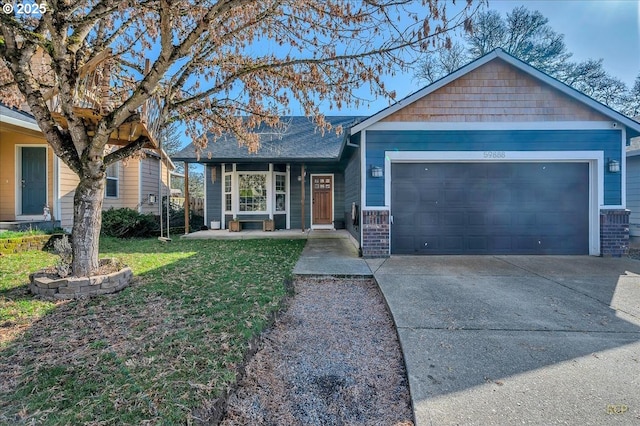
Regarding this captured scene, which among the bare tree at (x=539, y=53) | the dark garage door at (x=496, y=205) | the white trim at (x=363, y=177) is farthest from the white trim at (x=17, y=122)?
the bare tree at (x=539, y=53)

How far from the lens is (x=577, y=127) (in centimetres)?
681

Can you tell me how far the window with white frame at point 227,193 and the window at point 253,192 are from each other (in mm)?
425

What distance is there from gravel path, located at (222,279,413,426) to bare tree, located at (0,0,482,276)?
9.88 ft

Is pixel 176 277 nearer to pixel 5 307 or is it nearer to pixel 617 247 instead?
pixel 5 307

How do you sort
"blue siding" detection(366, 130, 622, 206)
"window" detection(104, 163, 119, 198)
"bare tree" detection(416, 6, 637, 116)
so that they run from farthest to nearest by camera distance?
"bare tree" detection(416, 6, 637, 116), "window" detection(104, 163, 119, 198), "blue siding" detection(366, 130, 622, 206)

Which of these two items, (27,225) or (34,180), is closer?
(27,225)

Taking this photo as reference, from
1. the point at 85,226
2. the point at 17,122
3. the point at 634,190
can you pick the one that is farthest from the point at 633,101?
the point at 17,122

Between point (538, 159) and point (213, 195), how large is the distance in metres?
10.3

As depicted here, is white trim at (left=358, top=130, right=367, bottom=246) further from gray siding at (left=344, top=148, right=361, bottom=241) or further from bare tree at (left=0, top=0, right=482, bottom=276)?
bare tree at (left=0, top=0, right=482, bottom=276)

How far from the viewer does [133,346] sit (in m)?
2.68

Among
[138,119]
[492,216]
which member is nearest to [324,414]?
[138,119]

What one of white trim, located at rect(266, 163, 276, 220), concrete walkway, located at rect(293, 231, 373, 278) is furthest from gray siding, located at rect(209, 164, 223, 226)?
concrete walkway, located at rect(293, 231, 373, 278)

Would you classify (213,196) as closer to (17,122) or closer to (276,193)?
(276,193)

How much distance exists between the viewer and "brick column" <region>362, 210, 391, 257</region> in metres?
6.80
